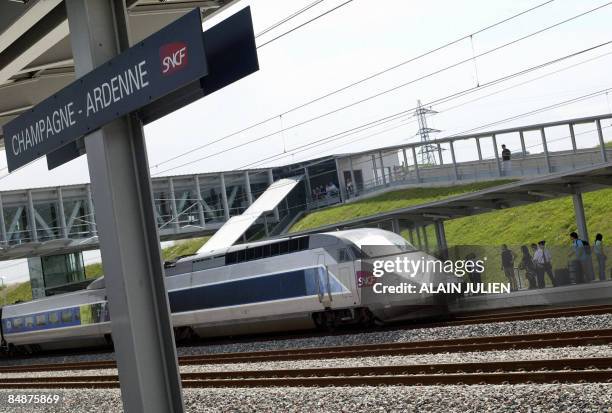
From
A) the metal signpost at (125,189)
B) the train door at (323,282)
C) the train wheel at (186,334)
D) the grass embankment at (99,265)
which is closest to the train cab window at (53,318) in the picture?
the train wheel at (186,334)

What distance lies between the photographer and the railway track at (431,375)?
32.4ft

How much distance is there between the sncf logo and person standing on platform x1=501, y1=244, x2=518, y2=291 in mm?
16342

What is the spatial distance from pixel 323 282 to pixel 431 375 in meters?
9.93

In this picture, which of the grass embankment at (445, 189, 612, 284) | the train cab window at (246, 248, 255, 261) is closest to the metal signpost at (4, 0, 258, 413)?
the train cab window at (246, 248, 255, 261)

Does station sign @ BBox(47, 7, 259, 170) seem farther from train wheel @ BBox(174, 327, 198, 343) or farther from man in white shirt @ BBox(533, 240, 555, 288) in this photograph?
train wheel @ BBox(174, 327, 198, 343)

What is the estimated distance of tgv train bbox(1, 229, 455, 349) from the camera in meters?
20.5

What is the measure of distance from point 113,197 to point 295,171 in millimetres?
36636

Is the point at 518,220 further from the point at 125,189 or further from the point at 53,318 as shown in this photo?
the point at 125,189

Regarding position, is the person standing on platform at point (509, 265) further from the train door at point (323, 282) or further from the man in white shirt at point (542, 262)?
the train door at point (323, 282)

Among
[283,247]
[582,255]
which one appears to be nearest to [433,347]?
[582,255]

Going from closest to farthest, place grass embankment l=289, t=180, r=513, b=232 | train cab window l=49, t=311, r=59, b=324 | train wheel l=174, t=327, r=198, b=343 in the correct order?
train wheel l=174, t=327, r=198, b=343 → train cab window l=49, t=311, r=59, b=324 → grass embankment l=289, t=180, r=513, b=232

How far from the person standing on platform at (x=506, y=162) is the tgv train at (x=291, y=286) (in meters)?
8.99
